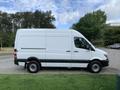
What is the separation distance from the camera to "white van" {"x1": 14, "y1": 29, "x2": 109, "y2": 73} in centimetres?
1656

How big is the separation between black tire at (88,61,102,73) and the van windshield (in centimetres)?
97

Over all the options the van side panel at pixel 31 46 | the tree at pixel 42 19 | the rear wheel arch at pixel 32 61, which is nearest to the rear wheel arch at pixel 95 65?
the van side panel at pixel 31 46

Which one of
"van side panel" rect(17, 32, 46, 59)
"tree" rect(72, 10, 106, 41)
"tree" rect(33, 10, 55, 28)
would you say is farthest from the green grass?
"tree" rect(33, 10, 55, 28)

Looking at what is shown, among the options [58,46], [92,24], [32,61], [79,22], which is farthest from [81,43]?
[79,22]

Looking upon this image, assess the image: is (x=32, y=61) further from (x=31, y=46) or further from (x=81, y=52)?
(x=81, y=52)

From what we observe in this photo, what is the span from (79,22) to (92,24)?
9.36m

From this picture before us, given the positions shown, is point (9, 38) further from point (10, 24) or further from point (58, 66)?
point (58, 66)

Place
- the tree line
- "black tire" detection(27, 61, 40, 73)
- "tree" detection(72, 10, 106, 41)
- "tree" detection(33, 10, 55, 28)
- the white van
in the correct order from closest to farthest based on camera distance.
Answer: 1. "black tire" detection(27, 61, 40, 73)
2. the white van
3. the tree line
4. "tree" detection(72, 10, 106, 41)
5. "tree" detection(33, 10, 55, 28)

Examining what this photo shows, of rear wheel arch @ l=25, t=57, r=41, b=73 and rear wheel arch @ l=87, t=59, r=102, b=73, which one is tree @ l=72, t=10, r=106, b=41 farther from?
rear wheel arch @ l=25, t=57, r=41, b=73

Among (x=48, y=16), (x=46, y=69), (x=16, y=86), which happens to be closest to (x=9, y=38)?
(x=48, y=16)

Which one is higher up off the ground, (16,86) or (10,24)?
(10,24)

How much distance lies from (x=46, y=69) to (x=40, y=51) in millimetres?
1498

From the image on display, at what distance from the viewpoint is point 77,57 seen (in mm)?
16594

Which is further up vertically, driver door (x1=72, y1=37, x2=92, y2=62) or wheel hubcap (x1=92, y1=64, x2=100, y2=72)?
driver door (x1=72, y1=37, x2=92, y2=62)
